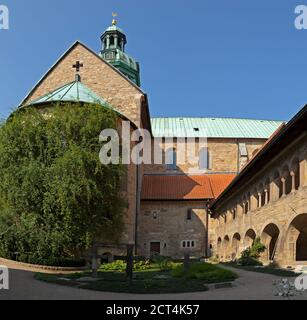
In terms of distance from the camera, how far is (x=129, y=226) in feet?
92.4

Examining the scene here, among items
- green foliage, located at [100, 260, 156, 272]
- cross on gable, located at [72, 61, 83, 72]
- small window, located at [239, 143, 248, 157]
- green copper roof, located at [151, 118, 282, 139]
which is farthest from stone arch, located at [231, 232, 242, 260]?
green copper roof, located at [151, 118, 282, 139]

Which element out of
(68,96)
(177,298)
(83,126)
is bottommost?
(177,298)

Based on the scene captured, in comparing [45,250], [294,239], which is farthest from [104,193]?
[294,239]

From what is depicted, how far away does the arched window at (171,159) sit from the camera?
44.6 m

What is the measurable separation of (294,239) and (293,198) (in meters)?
1.75

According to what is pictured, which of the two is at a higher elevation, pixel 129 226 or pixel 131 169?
pixel 131 169

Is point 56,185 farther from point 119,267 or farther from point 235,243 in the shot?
point 235,243

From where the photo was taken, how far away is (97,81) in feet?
109

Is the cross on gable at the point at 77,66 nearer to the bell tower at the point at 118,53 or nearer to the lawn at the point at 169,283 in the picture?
the bell tower at the point at 118,53

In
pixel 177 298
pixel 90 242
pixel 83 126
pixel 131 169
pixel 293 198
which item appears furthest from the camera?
pixel 131 169

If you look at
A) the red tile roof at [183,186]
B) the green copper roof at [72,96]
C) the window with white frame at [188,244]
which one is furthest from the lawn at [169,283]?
the red tile roof at [183,186]

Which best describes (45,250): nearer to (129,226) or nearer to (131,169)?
(129,226)

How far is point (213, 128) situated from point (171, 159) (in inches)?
298
